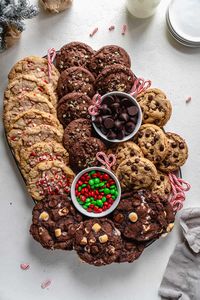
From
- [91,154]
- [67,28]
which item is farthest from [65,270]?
[67,28]

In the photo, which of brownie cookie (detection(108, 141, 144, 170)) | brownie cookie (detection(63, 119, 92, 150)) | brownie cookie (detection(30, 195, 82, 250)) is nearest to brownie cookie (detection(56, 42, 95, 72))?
brownie cookie (detection(63, 119, 92, 150))

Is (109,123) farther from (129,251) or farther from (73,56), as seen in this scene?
(129,251)

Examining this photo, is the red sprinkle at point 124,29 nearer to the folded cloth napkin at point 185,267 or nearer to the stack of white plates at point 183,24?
the stack of white plates at point 183,24

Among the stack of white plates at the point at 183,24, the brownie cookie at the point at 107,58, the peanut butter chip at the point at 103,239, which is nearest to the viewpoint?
the peanut butter chip at the point at 103,239

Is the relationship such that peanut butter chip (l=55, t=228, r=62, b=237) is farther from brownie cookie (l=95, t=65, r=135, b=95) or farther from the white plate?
the white plate

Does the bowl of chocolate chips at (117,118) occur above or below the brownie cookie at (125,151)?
above

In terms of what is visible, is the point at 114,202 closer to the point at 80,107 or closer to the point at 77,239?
the point at 77,239

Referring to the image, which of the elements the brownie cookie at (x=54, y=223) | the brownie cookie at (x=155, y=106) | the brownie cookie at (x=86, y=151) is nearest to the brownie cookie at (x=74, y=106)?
the brownie cookie at (x=86, y=151)
